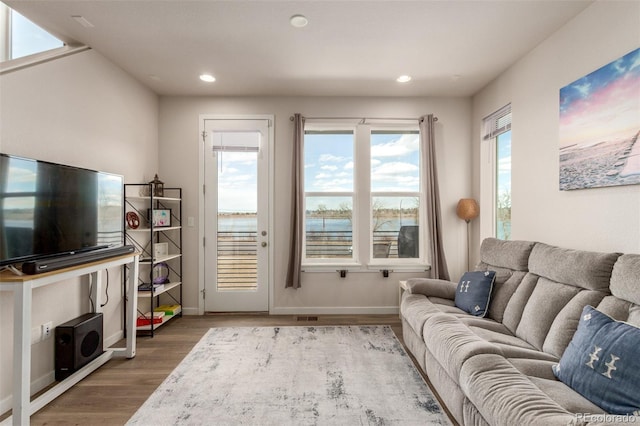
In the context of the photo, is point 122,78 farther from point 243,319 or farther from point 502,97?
point 502,97

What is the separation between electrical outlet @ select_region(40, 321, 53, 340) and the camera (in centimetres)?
222

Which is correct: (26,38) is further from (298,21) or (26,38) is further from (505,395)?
(505,395)

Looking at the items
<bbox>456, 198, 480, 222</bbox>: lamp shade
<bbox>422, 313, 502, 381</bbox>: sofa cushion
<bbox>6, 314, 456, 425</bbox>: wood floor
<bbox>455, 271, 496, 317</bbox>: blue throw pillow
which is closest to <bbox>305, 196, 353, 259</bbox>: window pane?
<bbox>6, 314, 456, 425</bbox>: wood floor

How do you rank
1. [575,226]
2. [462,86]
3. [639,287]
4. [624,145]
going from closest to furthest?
[639,287] < [624,145] < [575,226] < [462,86]

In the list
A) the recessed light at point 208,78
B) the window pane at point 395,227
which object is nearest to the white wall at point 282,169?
the window pane at point 395,227

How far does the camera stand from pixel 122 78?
3174mm

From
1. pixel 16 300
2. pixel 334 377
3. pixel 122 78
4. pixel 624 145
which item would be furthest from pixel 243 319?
pixel 624 145

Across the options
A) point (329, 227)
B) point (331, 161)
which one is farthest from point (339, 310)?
point (331, 161)

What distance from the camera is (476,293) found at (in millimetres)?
2568

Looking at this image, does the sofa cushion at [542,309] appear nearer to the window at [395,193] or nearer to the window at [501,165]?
the window at [501,165]

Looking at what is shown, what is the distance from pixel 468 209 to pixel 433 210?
0.40 metres

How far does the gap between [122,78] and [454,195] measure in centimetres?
397

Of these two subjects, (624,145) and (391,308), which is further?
(391,308)

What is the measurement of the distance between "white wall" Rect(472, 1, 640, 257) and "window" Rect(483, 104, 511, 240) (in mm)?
150
